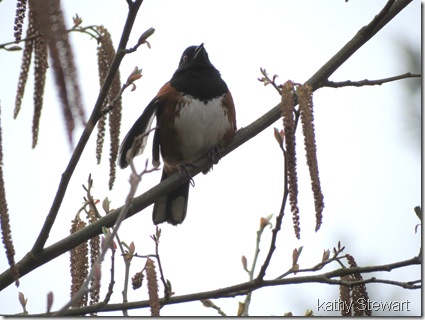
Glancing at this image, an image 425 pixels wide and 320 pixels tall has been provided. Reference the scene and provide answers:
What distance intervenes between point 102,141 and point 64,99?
1015 mm

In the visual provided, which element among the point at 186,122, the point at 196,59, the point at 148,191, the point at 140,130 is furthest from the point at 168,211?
the point at 148,191

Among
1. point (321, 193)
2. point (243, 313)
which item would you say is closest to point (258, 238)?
point (243, 313)

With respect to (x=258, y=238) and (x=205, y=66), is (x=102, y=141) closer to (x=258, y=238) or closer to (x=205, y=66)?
(x=258, y=238)

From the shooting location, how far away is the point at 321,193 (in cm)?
172

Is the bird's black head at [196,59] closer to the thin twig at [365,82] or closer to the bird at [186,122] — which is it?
the bird at [186,122]

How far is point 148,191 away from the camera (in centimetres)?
272

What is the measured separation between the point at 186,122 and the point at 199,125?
0.11 metres

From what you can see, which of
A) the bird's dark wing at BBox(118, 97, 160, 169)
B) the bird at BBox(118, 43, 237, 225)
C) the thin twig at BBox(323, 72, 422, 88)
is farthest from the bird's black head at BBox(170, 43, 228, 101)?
the thin twig at BBox(323, 72, 422, 88)

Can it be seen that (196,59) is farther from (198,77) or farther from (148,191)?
(148,191)

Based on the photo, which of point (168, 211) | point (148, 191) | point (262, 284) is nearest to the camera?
point (262, 284)

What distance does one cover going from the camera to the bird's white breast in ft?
12.5

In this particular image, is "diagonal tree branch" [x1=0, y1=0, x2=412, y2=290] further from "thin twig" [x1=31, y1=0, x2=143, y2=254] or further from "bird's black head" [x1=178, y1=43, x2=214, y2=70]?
"bird's black head" [x1=178, y1=43, x2=214, y2=70]

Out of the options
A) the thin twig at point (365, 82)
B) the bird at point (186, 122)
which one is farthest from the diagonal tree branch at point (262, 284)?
the bird at point (186, 122)

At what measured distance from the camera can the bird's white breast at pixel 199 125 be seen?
3.80 meters
